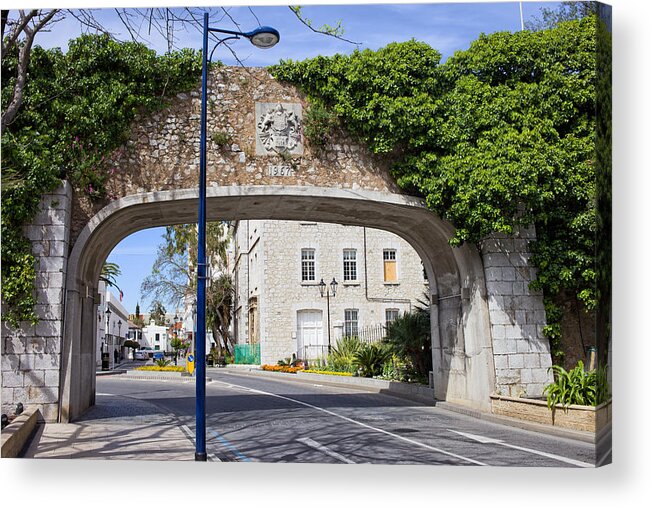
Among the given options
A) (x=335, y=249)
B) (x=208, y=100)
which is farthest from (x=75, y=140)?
(x=335, y=249)

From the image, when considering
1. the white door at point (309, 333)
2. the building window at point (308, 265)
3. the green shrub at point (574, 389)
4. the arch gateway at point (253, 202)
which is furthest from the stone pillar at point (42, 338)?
the building window at point (308, 265)

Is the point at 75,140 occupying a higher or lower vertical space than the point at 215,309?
higher

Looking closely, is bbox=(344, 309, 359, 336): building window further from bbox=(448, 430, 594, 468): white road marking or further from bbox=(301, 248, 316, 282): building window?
bbox=(448, 430, 594, 468): white road marking

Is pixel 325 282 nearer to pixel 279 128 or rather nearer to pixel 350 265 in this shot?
pixel 350 265

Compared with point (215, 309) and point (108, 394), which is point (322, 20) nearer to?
point (108, 394)

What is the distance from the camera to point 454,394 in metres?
12.0

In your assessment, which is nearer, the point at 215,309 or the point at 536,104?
the point at 536,104

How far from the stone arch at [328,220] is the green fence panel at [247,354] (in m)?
16.7

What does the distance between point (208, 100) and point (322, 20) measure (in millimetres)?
3194

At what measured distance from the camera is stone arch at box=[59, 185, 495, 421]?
10062mm

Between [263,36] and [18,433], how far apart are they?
16.1 ft

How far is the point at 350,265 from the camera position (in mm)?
28094

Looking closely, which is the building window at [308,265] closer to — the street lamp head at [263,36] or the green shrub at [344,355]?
the green shrub at [344,355]

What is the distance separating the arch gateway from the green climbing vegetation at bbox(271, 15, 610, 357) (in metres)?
0.31
